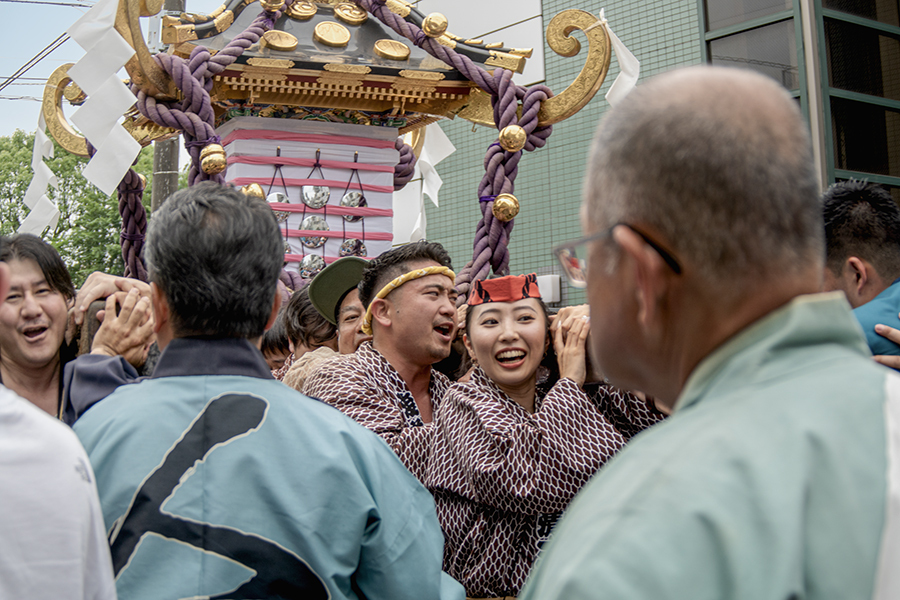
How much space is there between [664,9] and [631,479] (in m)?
7.77

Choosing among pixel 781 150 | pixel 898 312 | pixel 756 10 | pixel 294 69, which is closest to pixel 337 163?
pixel 294 69

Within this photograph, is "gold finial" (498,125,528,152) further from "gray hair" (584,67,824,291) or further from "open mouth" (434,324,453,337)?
"gray hair" (584,67,824,291)

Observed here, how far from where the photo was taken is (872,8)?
298 inches

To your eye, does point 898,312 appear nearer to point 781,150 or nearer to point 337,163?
point 781,150

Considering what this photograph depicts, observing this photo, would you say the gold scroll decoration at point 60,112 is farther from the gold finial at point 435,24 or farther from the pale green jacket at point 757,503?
the pale green jacket at point 757,503

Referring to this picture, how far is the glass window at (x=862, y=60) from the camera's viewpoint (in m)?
7.31

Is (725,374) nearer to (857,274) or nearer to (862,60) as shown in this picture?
(857,274)

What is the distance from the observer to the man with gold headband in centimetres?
286

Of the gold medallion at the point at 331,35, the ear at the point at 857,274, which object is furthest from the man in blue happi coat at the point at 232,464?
the gold medallion at the point at 331,35

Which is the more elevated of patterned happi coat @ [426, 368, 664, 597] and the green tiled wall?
the green tiled wall

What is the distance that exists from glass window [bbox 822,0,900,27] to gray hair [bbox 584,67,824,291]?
24.2 ft

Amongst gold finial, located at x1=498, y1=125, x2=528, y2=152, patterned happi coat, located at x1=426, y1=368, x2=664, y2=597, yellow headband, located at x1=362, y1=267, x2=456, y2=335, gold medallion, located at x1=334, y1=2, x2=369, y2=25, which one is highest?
gold medallion, located at x1=334, y1=2, x2=369, y2=25

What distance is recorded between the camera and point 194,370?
1.66 metres

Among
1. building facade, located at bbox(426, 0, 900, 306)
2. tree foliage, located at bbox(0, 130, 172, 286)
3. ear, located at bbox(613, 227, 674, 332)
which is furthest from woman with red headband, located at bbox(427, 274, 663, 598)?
tree foliage, located at bbox(0, 130, 172, 286)
